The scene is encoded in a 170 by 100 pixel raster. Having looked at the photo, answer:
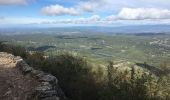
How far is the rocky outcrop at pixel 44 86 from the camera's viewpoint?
42.3 ft

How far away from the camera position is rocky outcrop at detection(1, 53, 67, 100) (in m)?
12.9

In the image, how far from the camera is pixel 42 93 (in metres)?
13.0

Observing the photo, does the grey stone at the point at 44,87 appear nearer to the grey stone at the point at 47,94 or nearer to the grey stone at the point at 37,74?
the grey stone at the point at 47,94

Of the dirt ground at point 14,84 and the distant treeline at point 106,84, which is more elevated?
the dirt ground at point 14,84

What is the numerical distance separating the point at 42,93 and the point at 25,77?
12.1 feet

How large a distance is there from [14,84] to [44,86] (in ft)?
7.46

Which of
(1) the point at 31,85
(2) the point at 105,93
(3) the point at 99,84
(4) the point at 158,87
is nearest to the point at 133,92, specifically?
(2) the point at 105,93

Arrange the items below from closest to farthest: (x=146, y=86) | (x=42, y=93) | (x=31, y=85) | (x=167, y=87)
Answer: (x=42, y=93), (x=31, y=85), (x=146, y=86), (x=167, y=87)

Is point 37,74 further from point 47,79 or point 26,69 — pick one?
point 26,69

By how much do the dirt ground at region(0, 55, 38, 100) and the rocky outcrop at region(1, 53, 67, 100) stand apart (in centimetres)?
29

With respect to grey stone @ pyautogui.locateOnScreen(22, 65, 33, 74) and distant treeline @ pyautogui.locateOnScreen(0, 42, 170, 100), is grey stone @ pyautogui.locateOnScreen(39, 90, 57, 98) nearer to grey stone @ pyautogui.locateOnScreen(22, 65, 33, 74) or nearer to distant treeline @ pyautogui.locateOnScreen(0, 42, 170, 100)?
distant treeline @ pyautogui.locateOnScreen(0, 42, 170, 100)

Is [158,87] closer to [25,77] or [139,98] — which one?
[139,98]

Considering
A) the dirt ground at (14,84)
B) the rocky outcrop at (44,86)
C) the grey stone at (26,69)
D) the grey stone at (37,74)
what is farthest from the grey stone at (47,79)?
the grey stone at (26,69)

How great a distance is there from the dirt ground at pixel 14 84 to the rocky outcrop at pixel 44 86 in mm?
289
